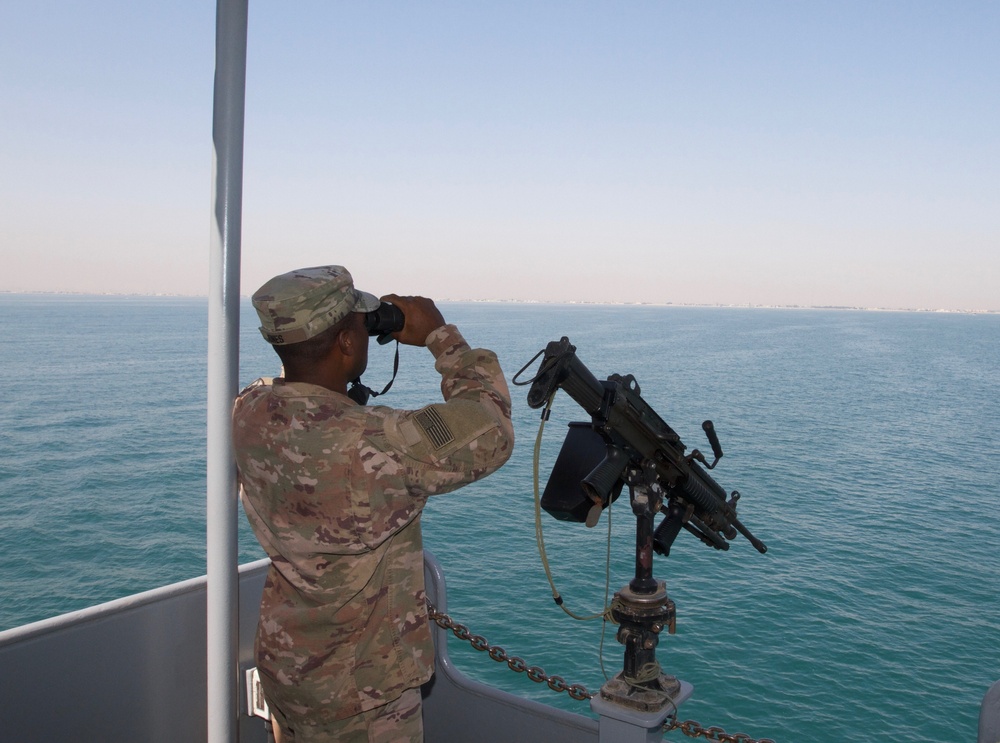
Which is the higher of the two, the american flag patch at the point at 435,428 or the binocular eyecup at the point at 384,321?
the binocular eyecup at the point at 384,321

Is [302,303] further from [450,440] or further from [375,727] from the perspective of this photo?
[375,727]

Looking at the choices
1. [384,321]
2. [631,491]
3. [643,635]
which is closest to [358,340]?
[384,321]

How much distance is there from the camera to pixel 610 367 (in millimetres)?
67938

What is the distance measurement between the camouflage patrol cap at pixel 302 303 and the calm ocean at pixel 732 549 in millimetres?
16948

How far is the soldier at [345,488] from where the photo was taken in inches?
90.4

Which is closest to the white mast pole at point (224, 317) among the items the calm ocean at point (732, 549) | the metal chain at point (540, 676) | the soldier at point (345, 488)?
the soldier at point (345, 488)

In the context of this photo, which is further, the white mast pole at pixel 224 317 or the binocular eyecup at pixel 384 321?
the white mast pole at pixel 224 317

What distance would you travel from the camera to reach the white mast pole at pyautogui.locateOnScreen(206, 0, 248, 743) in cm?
300

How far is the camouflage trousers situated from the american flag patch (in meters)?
0.97

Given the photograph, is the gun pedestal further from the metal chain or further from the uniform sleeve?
the uniform sleeve

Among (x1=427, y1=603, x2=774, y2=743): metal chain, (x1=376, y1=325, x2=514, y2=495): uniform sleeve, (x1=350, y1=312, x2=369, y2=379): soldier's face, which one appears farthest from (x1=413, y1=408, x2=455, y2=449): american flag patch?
(x1=427, y1=603, x2=774, y2=743): metal chain

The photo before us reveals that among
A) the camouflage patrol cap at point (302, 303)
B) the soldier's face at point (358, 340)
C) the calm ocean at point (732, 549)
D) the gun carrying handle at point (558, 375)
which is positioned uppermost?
the camouflage patrol cap at point (302, 303)

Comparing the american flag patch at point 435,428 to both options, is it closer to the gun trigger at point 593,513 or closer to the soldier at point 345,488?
the soldier at point 345,488

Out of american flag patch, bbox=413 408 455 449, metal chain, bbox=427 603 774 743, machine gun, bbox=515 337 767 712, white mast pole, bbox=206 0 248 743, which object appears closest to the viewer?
american flag patch, bbox=413 408 455 449
